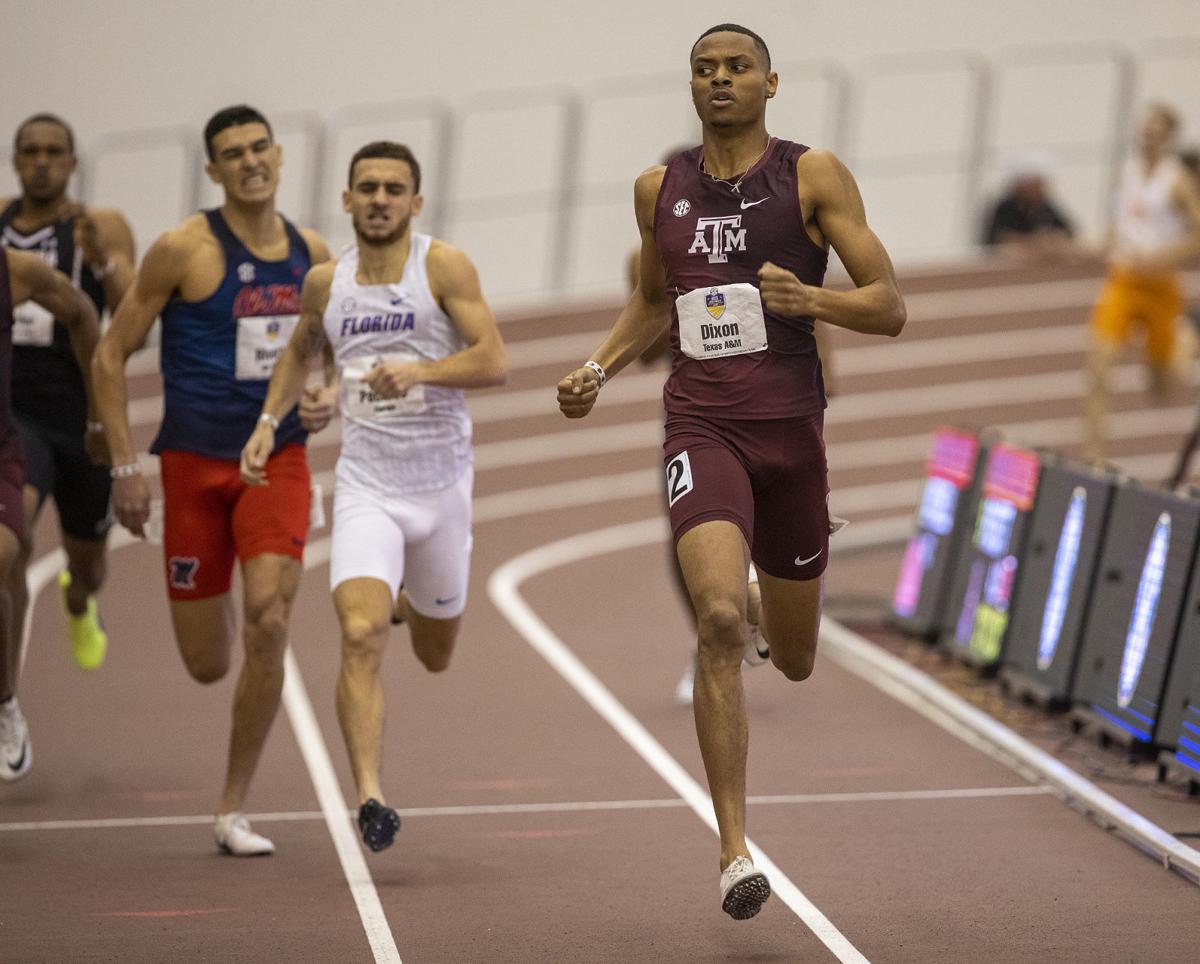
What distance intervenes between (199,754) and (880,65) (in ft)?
48.1

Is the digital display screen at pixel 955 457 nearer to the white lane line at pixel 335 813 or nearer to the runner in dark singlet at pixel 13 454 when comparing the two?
the white lane line at pixel 335 813

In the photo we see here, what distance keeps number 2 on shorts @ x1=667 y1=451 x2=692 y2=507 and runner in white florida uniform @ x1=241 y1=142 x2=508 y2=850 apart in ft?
3.52

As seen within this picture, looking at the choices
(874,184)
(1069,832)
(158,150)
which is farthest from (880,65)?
(1069,832)

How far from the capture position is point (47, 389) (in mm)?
8820

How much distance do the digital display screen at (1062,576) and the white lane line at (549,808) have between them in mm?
1349

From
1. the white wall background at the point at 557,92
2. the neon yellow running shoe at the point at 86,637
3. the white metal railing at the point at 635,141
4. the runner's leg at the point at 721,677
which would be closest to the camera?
the runner's leg at the point at 721,677

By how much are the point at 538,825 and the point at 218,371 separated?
6.54 ft

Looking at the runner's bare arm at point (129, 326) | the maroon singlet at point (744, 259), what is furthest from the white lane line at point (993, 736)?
the runner's bare arm at point (129, 326)

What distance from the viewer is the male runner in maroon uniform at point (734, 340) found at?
19.8ft

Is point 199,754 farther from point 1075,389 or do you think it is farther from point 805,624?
point 1075,389

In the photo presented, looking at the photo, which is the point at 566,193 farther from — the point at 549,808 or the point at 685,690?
the point at 549,808

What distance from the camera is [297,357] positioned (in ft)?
24.1

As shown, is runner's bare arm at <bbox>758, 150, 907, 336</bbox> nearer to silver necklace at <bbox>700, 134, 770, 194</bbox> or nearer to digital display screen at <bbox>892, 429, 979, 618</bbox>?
silver necklace at <bbox>700, 134, 770, 194</bbox>

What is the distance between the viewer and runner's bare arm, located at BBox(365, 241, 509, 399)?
7012 millimetres
